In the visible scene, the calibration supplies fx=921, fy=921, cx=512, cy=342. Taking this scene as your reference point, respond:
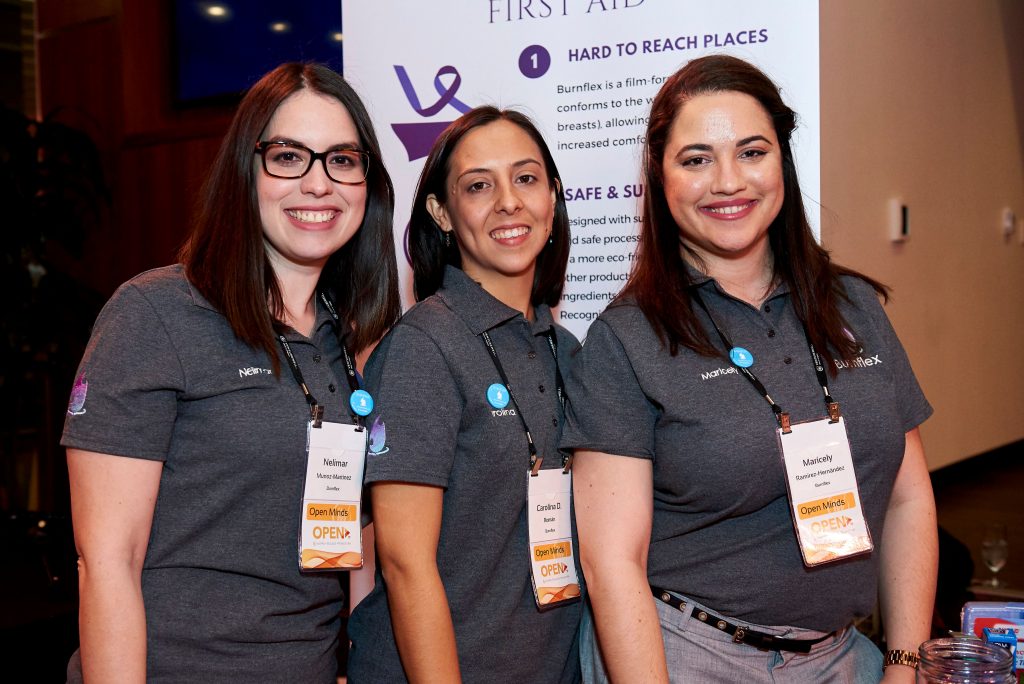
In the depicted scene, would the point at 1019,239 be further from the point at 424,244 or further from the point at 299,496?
the point at 299,496

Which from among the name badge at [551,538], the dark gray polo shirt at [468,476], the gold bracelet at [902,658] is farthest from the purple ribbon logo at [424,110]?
the gold bracelet at [902,658]

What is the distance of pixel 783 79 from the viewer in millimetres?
2201

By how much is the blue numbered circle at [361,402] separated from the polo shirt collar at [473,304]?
0.25 meters

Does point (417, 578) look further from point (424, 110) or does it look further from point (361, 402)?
point (424, 110)

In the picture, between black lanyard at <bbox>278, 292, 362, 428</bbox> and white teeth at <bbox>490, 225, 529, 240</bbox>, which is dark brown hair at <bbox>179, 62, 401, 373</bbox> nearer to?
black lanyard at <bbox>278, 292, 362, 428</bbox>

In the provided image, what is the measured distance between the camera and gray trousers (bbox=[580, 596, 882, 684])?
165cm

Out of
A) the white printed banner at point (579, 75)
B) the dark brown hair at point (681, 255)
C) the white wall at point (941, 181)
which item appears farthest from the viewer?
the white wall at point (941, 181)

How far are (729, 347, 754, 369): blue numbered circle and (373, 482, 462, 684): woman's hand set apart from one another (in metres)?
0.59

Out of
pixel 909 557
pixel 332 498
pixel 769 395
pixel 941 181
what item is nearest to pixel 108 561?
pixel 332 498

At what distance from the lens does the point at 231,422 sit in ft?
5.27

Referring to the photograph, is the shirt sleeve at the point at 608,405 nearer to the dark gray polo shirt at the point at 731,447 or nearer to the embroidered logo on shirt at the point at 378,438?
the dark gray polo shirt at the point at 731,447

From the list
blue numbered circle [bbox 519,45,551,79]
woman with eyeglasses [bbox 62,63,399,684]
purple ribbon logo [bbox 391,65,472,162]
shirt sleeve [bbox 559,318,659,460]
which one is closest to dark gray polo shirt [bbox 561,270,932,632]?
shirt sleeve [bbox 559,318,659,460]

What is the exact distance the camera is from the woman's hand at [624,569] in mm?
1641

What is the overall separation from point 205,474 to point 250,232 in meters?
0.45
